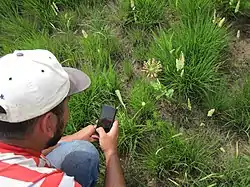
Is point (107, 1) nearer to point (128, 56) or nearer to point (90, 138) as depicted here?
point (128, 56)

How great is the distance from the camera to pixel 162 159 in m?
2.43

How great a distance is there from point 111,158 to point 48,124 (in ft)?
1.59

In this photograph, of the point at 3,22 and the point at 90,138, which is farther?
the point at 3,22

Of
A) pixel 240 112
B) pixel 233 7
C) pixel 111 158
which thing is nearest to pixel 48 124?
pixel 111 158

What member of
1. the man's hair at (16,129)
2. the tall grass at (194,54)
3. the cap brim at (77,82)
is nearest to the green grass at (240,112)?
the tall grass at (194,54)

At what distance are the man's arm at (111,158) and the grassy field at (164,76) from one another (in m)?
0.32

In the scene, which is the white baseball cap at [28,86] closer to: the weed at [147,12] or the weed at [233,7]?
the weed at [147,12]

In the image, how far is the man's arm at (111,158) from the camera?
6.78 ft

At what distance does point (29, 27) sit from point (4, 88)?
1.31m

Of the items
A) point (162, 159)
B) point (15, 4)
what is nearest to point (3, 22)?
point (15, 4)

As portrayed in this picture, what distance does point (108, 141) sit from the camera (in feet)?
7.15

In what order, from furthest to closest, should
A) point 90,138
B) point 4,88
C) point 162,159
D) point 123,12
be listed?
point 123,12 < point 162,159 < point 90,138 < point 4,88

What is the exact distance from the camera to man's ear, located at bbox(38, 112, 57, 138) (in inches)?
66.9

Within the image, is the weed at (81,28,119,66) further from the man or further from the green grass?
the man
